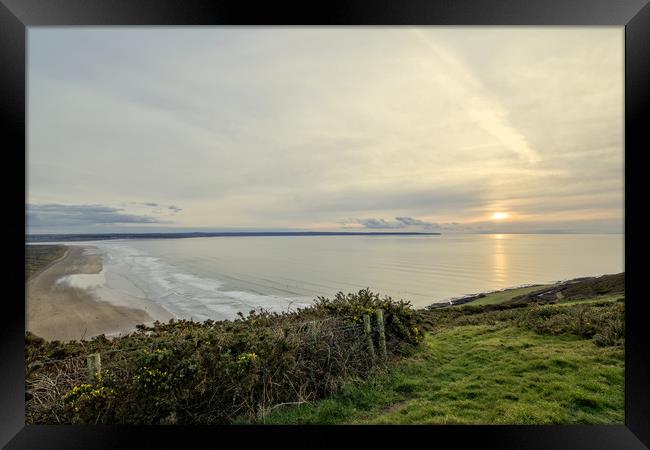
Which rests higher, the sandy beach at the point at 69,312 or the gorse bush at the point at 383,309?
the gorse bush at the point at 383,309

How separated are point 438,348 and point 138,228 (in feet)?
19.1

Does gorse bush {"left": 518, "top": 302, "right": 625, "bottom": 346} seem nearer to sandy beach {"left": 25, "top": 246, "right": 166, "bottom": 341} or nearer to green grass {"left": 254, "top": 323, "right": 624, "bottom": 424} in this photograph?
green grass {"left": 254, "top": 323, "right": 624, "bottom": 424}

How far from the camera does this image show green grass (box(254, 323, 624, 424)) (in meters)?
2.15

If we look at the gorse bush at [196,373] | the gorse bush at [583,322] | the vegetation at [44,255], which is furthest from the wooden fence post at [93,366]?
the vegetation at [44,255]

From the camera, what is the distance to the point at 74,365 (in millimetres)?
2111

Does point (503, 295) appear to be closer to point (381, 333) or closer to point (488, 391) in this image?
point (488, 391)

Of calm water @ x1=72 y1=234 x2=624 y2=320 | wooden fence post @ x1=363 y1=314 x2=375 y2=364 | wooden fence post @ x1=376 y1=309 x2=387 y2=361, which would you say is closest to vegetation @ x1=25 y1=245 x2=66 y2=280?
calm water @ x1=72 y1=234 x2=624 y2=320

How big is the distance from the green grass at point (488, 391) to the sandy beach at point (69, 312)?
3069 millimetres

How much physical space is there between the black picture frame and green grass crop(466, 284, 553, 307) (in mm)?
5863

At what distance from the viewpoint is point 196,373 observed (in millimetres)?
2053

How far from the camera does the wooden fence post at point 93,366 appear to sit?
6.54 ft

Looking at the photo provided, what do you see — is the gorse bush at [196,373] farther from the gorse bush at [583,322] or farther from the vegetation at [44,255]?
the vegetation at [44,255]

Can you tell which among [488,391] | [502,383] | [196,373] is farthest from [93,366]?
[502,383]

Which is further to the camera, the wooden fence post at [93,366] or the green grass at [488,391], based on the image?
the green grass at [488,391]
